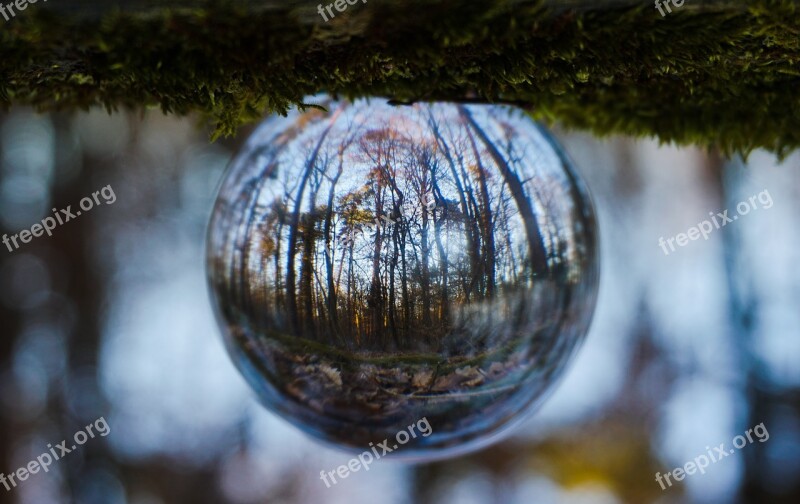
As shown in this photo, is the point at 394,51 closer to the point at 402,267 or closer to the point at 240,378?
the point at 402,267

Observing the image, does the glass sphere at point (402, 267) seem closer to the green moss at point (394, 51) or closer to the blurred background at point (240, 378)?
the green moss at point (394, 51)

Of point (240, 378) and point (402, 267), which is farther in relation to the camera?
point (240, 378)

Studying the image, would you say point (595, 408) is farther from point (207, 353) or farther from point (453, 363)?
point (453, 363)

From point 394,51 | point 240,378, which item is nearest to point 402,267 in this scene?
point 394,51

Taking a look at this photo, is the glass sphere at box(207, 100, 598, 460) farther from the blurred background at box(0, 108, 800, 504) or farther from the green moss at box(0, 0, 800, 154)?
the blurred background at box(0, 108, 800, 504)

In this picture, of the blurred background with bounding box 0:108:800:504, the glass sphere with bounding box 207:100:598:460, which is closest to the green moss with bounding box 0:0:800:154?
the glass sphere with bounding box 207:100:598:460

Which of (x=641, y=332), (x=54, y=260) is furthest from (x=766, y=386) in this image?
(x=54, y=260)
